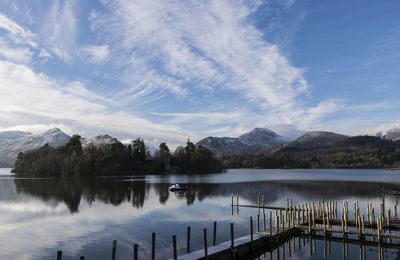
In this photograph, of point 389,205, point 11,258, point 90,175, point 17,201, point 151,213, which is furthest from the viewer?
point 90,175

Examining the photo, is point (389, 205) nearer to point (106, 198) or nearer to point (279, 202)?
point (279, 202)

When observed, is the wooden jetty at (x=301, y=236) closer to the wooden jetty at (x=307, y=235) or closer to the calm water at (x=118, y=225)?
the wooden jetty at (x=307, y=235)

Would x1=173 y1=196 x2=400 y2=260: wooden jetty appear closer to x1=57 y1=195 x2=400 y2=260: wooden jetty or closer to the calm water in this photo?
x1=57 y1=195 x2=400 y2=260: wooden jetty

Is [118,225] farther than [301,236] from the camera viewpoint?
Yes

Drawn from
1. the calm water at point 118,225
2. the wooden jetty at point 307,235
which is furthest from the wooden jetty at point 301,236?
the calm water at point 118,225

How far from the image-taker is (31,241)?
4266cm

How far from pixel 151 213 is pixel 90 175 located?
457 feet

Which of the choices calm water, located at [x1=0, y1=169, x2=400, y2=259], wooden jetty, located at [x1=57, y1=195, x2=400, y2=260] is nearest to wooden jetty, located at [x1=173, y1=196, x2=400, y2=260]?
wooden jetty, located at [x1=57, y1=195, x2=400, y2=260]

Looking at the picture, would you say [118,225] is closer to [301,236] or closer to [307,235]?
[301,236]

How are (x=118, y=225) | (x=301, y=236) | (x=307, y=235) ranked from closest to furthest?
(x=301, y=236) → (x=307, y=235) → (x=118, y=225)

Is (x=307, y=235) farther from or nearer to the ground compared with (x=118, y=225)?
farther from the ground

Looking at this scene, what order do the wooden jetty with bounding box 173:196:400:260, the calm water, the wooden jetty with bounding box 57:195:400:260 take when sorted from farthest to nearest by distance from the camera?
the calm water
the wooden jetty with bounding box 57:195:400:260
the wooden jetty with bounding box 173:196:400:260

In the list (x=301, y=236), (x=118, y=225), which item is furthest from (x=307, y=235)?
(x=118, y=225)

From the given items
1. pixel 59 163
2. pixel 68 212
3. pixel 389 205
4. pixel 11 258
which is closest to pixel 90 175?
pixel 59 163
